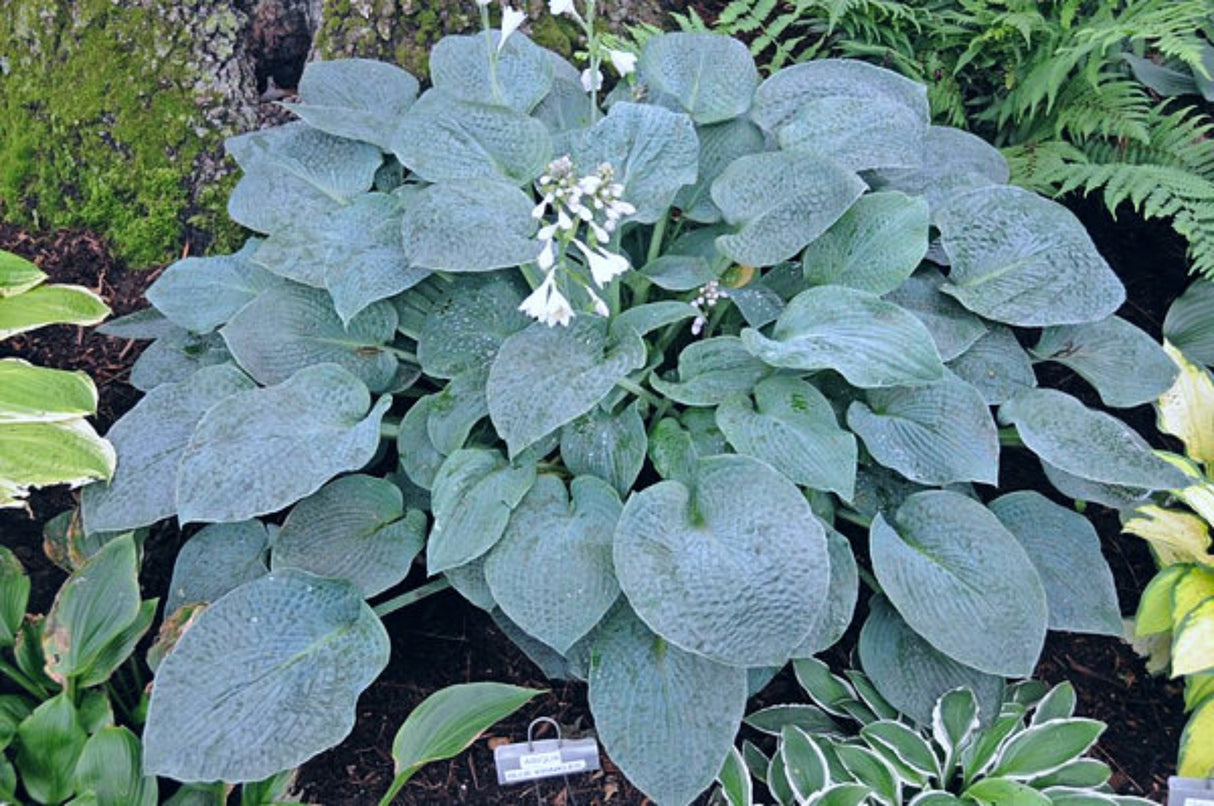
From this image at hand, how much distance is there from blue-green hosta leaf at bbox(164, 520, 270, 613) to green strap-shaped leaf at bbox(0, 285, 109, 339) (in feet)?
2.16

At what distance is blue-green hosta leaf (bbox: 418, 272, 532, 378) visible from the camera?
245cm

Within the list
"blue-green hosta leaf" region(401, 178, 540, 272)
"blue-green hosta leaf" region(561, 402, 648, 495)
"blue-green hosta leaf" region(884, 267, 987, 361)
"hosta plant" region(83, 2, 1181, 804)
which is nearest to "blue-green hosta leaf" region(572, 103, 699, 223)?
"hosta plant" region(83, 2, 1181, 804)

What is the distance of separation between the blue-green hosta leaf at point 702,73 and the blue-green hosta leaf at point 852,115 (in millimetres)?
77

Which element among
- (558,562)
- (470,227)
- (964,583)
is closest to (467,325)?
(470,227)

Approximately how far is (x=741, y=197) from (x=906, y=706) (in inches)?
48.3

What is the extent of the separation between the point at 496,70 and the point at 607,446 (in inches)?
43.5

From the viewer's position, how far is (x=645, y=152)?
2441 mm

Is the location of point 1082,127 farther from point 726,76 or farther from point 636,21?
point 636,21

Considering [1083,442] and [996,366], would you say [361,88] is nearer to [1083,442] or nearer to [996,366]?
[996,366]

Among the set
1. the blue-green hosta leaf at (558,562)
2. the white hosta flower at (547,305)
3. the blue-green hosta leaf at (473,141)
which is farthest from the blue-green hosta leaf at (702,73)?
the blue-green hosta leaf at (558,562)

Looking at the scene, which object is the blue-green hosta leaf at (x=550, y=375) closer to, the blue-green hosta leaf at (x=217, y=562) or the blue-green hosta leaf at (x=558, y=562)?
the blue-green hosta leaf at (x=558, y=562)

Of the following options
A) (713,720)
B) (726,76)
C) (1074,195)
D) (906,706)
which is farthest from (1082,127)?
(713,720)

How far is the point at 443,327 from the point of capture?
2488mm

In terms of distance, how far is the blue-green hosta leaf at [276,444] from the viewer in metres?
2.16
